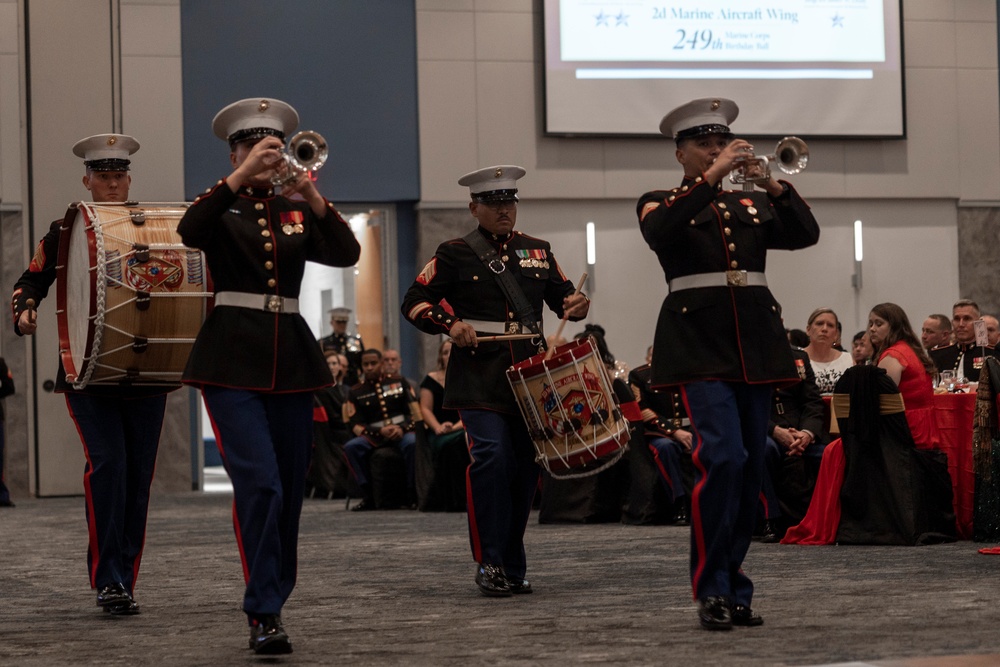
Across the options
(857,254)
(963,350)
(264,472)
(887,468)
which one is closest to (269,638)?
(264,472)

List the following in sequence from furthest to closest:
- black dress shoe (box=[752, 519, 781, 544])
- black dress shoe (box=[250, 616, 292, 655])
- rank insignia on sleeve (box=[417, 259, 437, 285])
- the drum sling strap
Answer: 1. black dress shoe (box=[752, 519, 781, 544])
2. rank insignia on sleeve (box=[417, 259, 437, 285])
3. the drum sling strap
4. black dress shoe (box=[250, 616, 292, 655])

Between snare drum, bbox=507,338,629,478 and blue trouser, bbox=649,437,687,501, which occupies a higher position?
snare drum, bbox=507,338,629,478

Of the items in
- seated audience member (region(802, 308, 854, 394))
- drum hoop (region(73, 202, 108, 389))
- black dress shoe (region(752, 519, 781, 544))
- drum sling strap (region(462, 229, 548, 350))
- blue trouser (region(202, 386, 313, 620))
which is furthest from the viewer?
seated audience member (region(802, 308, 854, 394))

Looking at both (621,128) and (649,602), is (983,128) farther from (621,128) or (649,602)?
(649,602)

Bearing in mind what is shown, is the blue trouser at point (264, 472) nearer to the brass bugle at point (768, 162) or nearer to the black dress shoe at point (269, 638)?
the black dress shoe at point (269, 638)

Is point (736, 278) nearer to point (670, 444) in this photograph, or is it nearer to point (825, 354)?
point (825, 354)

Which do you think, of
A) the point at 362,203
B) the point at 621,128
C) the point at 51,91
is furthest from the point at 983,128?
the point at 51,91

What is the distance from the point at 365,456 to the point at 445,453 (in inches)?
41.5

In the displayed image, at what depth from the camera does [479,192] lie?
636 centimetres

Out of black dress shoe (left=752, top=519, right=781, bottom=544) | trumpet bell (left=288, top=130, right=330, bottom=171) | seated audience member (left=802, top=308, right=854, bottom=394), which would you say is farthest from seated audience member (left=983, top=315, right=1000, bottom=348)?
trumpet bell (left=288, top=130, right=330, bottom=171)

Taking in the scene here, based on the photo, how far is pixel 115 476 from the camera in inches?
227

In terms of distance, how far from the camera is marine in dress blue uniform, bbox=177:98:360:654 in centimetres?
459

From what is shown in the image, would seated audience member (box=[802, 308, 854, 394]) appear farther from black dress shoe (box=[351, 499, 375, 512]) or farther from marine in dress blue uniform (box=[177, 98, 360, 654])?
marine in dress blue uniform (box=[177, 98, 360, 654])

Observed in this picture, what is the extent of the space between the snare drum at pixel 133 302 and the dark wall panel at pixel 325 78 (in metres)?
9.52
